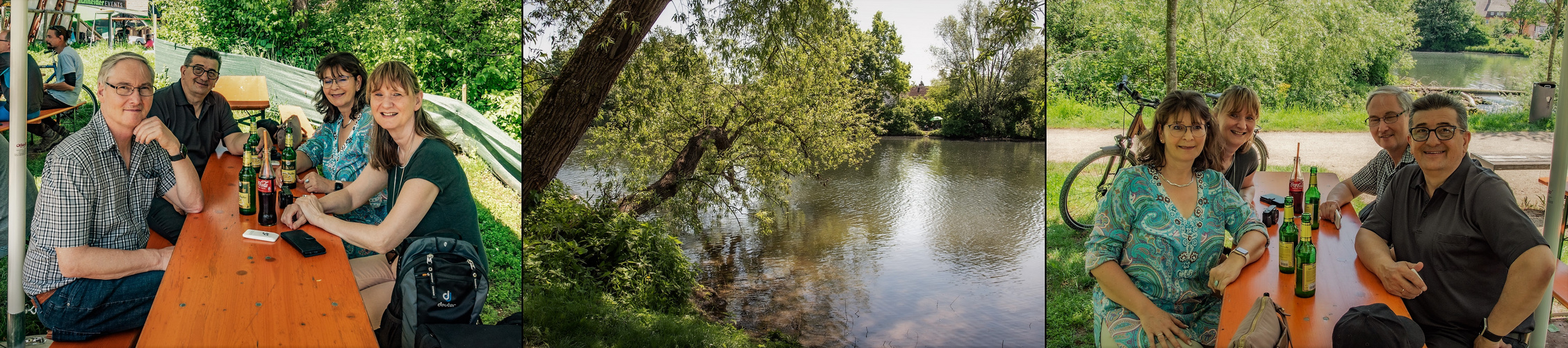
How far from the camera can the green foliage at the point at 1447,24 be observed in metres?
3.62

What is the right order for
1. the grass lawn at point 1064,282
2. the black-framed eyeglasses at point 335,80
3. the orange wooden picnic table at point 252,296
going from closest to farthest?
the orange wooden picnic table at point 252,296 → the black-framed eyeglasses at point 335,80 → the grass lawn at point 1064,282

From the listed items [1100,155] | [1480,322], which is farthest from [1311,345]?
[1100,155]

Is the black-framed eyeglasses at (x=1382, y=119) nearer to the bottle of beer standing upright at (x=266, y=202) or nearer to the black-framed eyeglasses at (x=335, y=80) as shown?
the bottle of beer standing upright at (x=266, y=202)

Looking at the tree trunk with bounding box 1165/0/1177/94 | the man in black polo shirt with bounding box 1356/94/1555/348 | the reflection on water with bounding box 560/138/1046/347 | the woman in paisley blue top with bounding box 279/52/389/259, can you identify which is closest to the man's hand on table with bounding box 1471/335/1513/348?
the man in black polo shirt with bounding box 1356/94/1555/348

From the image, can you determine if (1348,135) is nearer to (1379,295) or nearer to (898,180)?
(1379,295)

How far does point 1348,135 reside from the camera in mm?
3699

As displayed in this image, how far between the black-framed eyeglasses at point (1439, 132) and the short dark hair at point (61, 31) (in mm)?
5475

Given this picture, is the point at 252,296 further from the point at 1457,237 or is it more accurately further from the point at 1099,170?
the point at 1099,170

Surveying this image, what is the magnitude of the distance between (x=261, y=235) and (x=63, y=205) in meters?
0.68

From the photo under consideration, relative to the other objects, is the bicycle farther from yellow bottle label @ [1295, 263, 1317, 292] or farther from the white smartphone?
the white smartphone

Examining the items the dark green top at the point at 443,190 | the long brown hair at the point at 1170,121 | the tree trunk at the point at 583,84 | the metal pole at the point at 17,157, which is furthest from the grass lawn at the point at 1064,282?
the metal pole at the point at 17,157

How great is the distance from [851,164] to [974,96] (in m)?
0.82

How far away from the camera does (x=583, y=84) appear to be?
4.39 m

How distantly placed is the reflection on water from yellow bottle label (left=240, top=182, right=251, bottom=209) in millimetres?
2052
